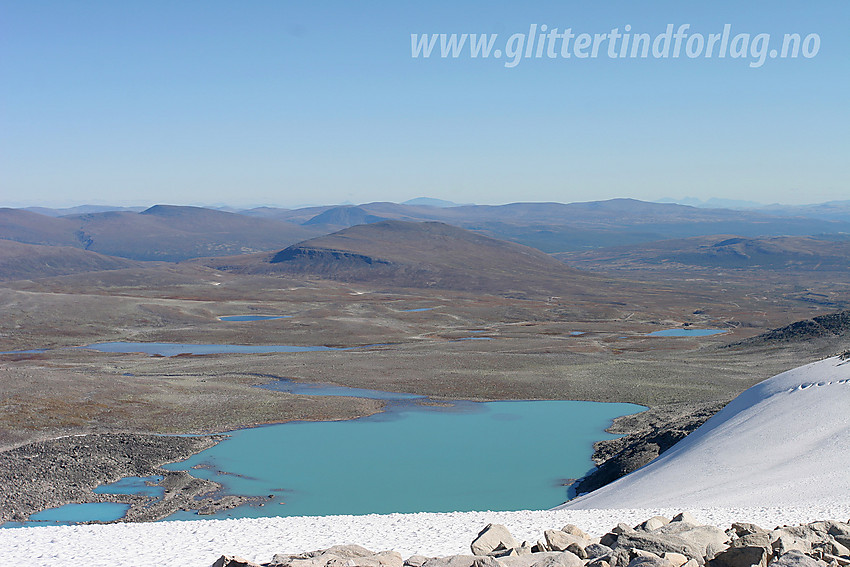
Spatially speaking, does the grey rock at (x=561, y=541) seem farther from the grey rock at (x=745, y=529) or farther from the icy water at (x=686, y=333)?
the icy water at (x=686, y=333)

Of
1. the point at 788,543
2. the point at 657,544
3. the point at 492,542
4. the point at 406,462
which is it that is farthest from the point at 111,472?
the point at 788,543

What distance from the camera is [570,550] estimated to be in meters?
12.7

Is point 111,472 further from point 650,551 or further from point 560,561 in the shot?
point 650,551

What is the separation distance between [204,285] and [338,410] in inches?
4112

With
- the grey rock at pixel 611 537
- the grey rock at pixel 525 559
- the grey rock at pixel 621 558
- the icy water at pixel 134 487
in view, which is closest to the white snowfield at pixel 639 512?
the grey rock at pixel 611 537

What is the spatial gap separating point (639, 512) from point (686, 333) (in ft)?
243

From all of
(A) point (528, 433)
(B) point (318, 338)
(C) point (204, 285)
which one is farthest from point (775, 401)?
(C) point (204, 285)

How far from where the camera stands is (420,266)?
168 metres

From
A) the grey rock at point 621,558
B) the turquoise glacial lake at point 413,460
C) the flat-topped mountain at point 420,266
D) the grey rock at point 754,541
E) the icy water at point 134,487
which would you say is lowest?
the turquoise glacial lake at point 413,460

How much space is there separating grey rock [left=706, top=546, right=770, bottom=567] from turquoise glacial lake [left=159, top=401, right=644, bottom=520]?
1660 cm

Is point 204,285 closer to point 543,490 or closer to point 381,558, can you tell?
point 543,490

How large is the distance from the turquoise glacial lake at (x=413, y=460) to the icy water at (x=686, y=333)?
44237 mm

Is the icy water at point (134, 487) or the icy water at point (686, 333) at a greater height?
the icy water at point (134, 487)

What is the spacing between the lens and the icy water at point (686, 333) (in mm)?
87000
